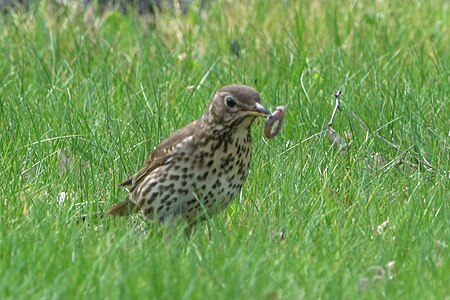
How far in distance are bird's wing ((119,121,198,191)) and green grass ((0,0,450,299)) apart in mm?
256

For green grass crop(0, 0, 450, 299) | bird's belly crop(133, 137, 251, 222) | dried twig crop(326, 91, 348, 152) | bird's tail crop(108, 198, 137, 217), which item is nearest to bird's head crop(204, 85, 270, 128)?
bird's belly crop(133, 137, 251, 222)

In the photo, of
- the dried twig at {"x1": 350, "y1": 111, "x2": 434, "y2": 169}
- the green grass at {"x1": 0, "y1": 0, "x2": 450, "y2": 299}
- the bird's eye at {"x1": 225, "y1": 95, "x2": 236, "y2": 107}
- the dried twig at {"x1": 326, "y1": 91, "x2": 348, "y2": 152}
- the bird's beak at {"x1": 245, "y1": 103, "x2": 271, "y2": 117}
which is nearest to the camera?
the green grass at {"x1": 0, "y1": 0, "x2": 450, "y2": 299}

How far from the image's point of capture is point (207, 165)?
19.6 feet

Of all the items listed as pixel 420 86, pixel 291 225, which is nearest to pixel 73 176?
pixel 291 225

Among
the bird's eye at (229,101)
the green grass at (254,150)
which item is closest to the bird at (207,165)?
the bird's eye at (229,101)

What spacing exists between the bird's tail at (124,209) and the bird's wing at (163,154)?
12cm

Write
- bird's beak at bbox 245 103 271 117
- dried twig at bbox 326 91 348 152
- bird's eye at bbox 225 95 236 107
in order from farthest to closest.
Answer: dried twig at bbox 326 91 348 152 < bird's eye at bbox 225 95 236 107 < bird's beak at bbox 245 103 271 117

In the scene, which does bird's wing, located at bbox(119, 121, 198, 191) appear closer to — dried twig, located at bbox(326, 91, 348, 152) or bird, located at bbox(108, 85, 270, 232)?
bird, located at bbox(108, 85, 270, 232)

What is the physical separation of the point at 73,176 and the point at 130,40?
3380 millimetres

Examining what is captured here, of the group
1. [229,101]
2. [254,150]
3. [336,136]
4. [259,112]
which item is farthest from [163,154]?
[336,136]

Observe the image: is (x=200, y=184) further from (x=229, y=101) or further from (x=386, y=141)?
(x=386, y=141)

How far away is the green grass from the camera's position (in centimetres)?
505

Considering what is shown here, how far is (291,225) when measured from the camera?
5898mm

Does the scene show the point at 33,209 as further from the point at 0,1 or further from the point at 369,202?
the point at 0,1
